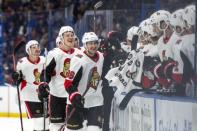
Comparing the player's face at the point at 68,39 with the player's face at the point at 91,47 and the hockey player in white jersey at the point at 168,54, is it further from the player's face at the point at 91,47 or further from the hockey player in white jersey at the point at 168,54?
the hockey player in white jersey at the point at 168,54

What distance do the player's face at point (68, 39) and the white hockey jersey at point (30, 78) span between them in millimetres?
1247

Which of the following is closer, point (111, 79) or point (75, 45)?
point (111, 79)

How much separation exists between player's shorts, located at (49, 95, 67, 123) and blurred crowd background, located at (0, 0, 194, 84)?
1072 mm

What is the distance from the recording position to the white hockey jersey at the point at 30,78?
10992 mm

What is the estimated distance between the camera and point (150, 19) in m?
8.03

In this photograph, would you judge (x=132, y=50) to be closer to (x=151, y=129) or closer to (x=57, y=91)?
(x=151, y=129)

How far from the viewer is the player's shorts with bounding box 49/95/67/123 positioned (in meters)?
9.99

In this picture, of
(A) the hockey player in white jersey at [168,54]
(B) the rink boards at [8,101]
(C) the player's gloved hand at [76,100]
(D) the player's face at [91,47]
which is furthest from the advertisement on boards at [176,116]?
(B) the rink boards at [8,101]

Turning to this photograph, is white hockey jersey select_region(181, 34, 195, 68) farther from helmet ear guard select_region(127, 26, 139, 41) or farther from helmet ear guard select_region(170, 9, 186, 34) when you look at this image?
helmet ear guard select_region(127, 26, 139, 41)

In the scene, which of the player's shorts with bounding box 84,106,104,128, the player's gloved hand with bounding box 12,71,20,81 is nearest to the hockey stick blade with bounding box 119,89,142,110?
the player's shorts with bounding box 84,106,104,128

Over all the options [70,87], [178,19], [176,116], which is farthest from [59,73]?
[178,19]

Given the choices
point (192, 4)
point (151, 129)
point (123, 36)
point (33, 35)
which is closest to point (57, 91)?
point (123, 36)

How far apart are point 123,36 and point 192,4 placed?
292 centimetres

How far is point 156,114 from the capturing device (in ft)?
25.7
